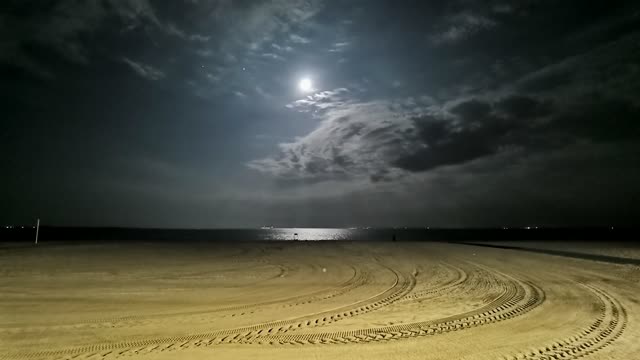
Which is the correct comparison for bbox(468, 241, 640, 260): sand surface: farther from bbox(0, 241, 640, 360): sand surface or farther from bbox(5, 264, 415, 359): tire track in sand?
bbox(5, 264, 415, 359): tire track in sand

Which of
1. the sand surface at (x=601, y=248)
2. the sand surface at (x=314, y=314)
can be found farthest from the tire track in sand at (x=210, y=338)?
the sand surface at (x=601, y=248)

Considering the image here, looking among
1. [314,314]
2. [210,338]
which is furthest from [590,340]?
[210,338]

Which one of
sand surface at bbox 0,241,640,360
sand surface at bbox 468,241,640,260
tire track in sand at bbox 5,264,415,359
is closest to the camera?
tire track in sand at bbox 5,264,415,359

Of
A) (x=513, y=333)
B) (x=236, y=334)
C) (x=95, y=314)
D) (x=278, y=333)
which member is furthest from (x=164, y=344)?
(x=513, y=333)

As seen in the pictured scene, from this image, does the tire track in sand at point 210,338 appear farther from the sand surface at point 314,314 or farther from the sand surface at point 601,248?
the sand surface at point 601,248

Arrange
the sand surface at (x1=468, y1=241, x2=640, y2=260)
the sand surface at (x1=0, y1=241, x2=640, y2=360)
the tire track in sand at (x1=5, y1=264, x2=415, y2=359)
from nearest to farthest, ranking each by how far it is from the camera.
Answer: the tire track in sand at (x1=5, y1=264, x2=415, y2=359) < the sand surface at (x1=0, y1=241, x2=640, y2=360) < the sand surface at (x1=468, y1=241, x2=640, y2=260)

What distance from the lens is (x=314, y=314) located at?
33.4ft

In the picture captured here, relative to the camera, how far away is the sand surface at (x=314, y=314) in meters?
7.45

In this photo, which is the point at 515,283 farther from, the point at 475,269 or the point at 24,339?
the point at 24,339

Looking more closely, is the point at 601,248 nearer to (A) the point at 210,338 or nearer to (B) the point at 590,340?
(B) the point at 590,340

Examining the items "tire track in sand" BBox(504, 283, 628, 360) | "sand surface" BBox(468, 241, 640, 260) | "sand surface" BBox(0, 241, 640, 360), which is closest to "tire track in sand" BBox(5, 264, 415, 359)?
"sand surface" BBox(0, 241, 640, 360)

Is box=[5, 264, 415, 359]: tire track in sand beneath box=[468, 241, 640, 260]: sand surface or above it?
beneath

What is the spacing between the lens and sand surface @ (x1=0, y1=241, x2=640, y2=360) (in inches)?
293

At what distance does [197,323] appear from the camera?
923 cm
